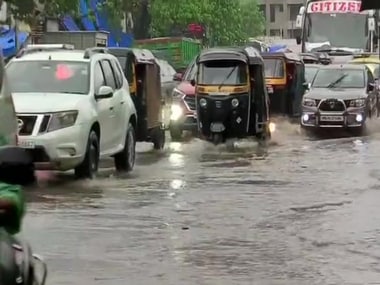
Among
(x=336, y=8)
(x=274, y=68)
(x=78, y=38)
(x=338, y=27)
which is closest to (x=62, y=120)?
(x=274, y=68)

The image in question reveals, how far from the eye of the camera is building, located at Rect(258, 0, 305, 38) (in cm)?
12900

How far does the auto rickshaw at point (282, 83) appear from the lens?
26344mm

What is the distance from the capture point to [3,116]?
9.77 m

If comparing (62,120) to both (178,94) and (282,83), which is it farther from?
(282,83)

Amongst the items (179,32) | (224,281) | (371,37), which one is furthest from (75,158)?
(179,32)

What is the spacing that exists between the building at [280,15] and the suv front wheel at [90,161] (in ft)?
377

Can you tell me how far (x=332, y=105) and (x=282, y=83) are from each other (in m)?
2.25

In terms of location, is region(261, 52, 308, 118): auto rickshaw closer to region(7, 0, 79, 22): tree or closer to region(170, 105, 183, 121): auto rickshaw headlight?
region(170, 105, 183, 121): auto rickshaw headlight

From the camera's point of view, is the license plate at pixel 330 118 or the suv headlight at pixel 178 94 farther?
the license plate at pixel 330 118

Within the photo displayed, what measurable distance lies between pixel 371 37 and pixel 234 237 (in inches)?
1072

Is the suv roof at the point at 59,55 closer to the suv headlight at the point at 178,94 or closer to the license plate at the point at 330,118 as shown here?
the suv headlight at the point at 178,94

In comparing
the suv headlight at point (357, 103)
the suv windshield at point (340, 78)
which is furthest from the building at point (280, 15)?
the suv headlight at point (357, 103)

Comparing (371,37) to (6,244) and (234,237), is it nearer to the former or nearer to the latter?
(234,237)

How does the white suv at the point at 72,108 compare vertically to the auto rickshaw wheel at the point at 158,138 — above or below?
above
